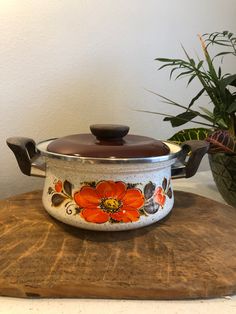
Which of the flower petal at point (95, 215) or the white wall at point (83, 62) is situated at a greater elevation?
the white wall at point (83, 62)

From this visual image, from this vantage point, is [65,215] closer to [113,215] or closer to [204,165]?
[113,215]

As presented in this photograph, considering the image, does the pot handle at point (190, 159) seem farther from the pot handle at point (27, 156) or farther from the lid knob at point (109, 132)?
the pot handle at point (27, 156)

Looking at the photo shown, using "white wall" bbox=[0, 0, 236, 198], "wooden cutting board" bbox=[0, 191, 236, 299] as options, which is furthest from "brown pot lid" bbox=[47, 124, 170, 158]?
"white wall" bbox=[0, 0, 236, 198]

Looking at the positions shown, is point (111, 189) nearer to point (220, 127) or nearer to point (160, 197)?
point (160, 197)

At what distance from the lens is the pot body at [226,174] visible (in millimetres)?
557

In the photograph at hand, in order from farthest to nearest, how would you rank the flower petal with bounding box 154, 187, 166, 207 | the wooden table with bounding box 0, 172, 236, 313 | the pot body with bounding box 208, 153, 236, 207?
the pot body with bounding box 208, 153, 236, 207
the flower petal with bounding box 154, 187, 166, 207
the wooden table with bounding box 0, 172, 236, 313

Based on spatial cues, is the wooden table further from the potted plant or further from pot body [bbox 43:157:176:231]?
the potted plant

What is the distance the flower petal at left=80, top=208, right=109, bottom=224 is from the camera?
0.41 m

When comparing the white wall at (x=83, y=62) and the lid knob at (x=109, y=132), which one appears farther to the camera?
the white wall at (x=83, y=62)

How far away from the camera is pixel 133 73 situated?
0.75 meters

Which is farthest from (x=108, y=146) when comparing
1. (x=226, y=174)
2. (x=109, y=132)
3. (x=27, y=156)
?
(x=226, y=174)

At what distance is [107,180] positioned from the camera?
406 millimetres

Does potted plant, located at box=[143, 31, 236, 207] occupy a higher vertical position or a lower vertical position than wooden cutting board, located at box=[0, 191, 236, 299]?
higher
